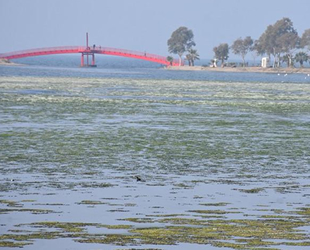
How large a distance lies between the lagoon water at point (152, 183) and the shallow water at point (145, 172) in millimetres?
32

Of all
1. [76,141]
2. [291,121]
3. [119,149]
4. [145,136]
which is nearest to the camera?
[119,149]

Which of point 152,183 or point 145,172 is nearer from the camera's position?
point 152,183

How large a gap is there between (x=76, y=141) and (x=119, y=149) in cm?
A: 298

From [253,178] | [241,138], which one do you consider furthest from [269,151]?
[253,178]

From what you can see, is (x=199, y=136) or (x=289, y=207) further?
(x=199, y=136)

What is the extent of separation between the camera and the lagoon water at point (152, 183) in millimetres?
16719

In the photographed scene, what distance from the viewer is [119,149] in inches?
1264

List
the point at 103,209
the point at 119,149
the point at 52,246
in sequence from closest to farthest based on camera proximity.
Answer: the point at 52,246 → the point at 103,209 → the point at 119,149

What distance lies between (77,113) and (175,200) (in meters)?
30.5

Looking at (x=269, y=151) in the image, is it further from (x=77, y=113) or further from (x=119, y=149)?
(x=77, y=113)

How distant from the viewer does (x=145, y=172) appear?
26078mm

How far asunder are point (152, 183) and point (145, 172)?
2.25 metres

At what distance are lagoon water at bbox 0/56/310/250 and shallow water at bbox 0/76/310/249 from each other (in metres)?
0.03

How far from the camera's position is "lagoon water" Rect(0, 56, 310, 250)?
54.9 ft
